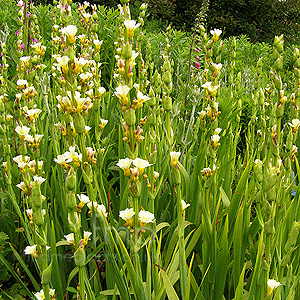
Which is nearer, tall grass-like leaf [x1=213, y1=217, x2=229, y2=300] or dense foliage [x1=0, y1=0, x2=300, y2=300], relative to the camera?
dense foliage [x1=0, y1=0, x2=300, y2=300]

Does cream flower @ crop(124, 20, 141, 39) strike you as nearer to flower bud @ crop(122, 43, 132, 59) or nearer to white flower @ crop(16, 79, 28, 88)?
flower bud @ crop(122, 43, 132, 59)

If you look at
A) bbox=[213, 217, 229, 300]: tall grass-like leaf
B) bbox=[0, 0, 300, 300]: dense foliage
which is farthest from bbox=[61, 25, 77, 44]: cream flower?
bbox=[213, 217, 229, 300]: tall grass-like leaf

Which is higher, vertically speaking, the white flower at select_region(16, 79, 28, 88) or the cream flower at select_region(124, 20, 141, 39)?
the white flower at select_region(16, 79, 28, 88)

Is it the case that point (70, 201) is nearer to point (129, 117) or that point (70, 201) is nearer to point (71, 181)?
point (71, 181)

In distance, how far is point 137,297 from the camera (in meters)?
1.16

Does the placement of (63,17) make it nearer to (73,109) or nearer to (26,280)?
(73,109)

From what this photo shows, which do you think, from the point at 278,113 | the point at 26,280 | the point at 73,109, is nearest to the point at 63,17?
the point at 73,109

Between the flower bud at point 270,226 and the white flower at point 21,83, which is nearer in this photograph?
the flower bud at point 270,226

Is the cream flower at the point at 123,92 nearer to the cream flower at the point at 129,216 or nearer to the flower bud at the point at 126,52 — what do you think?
the flower bud at the point at 126,52

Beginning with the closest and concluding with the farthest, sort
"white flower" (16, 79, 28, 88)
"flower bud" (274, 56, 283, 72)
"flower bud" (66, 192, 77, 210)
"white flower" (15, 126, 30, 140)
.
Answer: "flower bud" (66, 192, 77, 210)
"flower bud" (274, 56, 283, 72)
"white flower" (15, 126, 30, 140)
"white flower" (16, 79, 28, 88)

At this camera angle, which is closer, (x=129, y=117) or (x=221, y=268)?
(x=129, y=117)

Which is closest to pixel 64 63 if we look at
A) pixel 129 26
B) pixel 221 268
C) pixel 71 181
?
pixel 129 26

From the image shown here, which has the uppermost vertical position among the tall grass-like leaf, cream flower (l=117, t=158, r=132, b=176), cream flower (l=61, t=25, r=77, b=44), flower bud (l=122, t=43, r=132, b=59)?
cream flower (l=61, t=25, r=77, b=44)

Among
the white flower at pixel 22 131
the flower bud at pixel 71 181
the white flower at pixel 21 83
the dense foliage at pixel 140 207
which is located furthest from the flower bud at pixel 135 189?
the white flower at pixel 21 83
